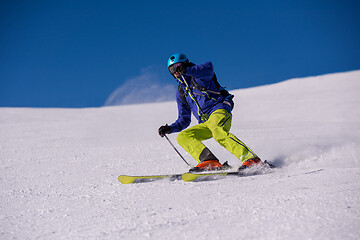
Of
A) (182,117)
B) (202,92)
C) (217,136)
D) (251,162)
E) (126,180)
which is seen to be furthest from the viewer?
(182,117)

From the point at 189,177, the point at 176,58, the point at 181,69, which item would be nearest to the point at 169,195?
the point at 189,177

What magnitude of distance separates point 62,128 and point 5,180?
762 cm

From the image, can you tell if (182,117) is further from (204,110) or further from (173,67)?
(173,67)

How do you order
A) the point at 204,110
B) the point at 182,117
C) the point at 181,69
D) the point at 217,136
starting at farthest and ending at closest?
the point at 182,117, the point at 204,110, the point at 217,136, the point at 181,69

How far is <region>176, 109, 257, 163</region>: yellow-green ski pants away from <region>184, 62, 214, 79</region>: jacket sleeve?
0.55 m

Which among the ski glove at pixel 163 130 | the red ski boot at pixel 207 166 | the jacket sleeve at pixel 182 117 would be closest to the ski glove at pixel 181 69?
the jacket sleeve at pixel 182 117

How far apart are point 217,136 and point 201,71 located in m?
0.90

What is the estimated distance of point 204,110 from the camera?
15.8 feet

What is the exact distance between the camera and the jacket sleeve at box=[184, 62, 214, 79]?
13.9 feet

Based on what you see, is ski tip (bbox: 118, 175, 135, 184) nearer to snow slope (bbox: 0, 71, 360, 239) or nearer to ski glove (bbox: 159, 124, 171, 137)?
snow slope (bbox: 0, 71, 360, 239)

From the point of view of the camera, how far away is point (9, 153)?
7246 mm

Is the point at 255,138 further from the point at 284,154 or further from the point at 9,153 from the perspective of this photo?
the point at 9,153

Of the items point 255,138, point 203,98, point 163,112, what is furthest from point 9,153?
point 163,112

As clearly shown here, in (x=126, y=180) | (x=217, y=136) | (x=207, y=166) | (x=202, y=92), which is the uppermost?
(x=202, y=92)
